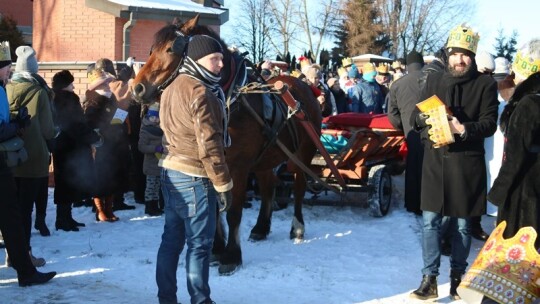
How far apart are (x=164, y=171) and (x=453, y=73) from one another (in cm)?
229

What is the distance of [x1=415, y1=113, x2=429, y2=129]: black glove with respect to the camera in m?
4.93

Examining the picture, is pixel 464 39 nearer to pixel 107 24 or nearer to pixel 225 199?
pixel 225 199

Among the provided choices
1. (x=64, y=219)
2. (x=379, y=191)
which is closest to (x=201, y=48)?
(x=64, y=219)

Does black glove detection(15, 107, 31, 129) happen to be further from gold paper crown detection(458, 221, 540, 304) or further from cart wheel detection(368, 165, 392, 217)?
cart wheel detection(368, 165, 392, 217)

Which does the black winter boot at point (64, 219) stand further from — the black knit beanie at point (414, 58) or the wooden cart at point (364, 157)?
the black knit beanie at point (414, 58)

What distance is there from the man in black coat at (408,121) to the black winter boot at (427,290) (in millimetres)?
2745

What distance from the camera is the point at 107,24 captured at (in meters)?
13.8

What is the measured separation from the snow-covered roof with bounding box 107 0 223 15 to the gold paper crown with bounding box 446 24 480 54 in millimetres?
9270

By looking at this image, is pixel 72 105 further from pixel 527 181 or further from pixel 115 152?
pixel 527 181

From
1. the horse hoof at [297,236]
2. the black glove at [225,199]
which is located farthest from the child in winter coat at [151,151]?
the black glove at [225,199]

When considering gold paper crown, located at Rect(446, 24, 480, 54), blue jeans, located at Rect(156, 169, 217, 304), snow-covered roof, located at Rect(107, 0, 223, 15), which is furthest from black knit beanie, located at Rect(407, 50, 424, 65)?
snow-covered roof, located at Rect(107, 0, 223, 15)

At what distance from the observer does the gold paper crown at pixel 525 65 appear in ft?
14.7

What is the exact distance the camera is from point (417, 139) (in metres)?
7.91

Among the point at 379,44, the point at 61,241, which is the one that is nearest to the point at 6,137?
the point at 61,241
